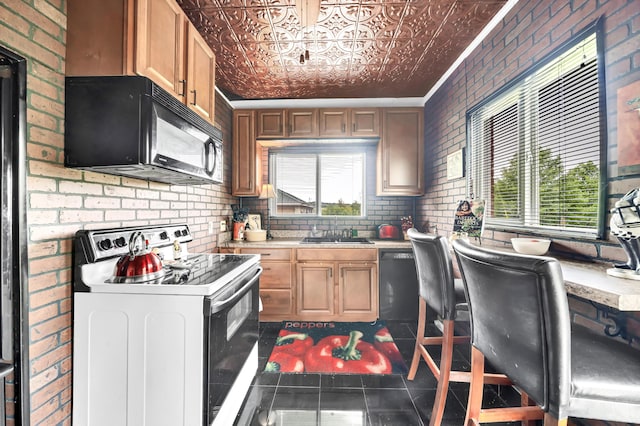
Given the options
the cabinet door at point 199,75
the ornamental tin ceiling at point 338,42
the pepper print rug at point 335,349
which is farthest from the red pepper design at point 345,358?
the ornamental tin ceiling at point 338,42

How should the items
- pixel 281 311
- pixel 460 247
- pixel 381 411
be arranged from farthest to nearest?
pixel 281 311
pixel 381 411
pixel 460 247

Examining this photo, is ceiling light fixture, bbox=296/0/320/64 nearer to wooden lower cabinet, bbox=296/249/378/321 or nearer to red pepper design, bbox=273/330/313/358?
wooden lower cabinet, bbox=296/249/378/321

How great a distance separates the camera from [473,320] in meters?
1.15

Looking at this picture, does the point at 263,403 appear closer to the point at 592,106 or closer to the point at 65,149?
the point at 65,149

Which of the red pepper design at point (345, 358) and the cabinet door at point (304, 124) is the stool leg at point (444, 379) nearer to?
the red pepper design at point (345, 358)

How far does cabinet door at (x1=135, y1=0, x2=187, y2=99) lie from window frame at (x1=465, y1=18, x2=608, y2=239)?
6.61 feet

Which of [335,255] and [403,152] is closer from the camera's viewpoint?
[335,255]

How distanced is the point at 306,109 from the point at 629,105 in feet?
8.41

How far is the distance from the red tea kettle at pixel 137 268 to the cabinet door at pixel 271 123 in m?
2.07

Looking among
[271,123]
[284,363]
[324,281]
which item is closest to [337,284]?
[324,281]

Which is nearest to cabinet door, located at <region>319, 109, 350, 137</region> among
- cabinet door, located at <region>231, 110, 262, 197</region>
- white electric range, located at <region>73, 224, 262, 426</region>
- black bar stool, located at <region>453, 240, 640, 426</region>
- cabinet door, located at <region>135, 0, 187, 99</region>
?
cabinet door, located at <region>231, 110, 262, 197</region>

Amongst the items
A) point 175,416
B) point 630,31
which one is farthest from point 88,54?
point 630,31

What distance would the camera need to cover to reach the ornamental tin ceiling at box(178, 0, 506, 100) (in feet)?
5.71

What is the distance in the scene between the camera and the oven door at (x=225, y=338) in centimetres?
119
